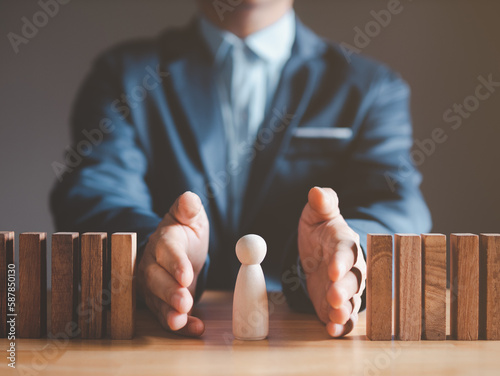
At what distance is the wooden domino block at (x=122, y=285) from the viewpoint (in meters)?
0.72

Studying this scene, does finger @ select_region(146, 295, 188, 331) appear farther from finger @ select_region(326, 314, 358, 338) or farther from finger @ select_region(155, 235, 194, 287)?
finger @ select_region(326, 314, 358, 338)

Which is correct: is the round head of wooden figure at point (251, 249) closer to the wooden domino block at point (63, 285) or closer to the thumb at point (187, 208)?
the thumb at point (187, 208)

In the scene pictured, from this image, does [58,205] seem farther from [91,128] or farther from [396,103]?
[396,103]

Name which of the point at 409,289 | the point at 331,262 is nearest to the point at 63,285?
the point at 331,262

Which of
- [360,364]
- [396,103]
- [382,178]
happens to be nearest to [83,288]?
[360,364]

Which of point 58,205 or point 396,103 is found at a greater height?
point 396,103

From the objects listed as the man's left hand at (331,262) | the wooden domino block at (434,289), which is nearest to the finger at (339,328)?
the man's left hand at (331,262)

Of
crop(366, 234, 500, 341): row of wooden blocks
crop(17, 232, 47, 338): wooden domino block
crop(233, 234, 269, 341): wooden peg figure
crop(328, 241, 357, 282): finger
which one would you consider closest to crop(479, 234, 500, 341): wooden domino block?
crop(366, 234, 500, 341): row of wooden blocks

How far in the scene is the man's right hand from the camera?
0.70 metres

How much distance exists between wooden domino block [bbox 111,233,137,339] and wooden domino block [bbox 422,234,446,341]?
429 millimetres

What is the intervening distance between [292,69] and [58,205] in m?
0.67

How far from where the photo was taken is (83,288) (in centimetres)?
73

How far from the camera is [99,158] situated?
→ 4.07ft

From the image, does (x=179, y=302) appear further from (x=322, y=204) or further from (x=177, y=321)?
(x=322, y=204)
